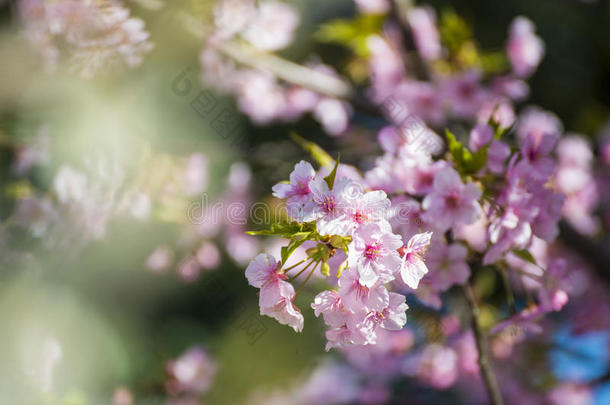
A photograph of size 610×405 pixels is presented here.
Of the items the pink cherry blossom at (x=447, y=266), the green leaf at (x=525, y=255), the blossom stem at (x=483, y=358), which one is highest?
the green leaf at (x=525, y=255)

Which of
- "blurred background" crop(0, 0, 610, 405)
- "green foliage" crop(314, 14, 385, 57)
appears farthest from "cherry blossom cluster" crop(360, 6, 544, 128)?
"blurred background" crop(0, 0, 610, 405)

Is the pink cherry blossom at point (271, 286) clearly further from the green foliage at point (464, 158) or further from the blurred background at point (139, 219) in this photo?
the green foliage at point (464, 158)

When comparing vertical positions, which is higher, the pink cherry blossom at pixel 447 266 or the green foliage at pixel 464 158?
the green foliage at pixel 464 158

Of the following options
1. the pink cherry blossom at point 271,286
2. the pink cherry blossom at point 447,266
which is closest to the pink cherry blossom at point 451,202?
the pink cherry blossom at point 447,266

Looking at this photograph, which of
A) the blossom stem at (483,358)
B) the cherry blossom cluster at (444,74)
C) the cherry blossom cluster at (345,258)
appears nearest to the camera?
the cherry blossom cluster at (345,258)

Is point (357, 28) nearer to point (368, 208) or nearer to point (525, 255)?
point (525, 255)

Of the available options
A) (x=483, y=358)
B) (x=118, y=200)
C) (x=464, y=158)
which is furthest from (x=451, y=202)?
(x=118, y=200)
